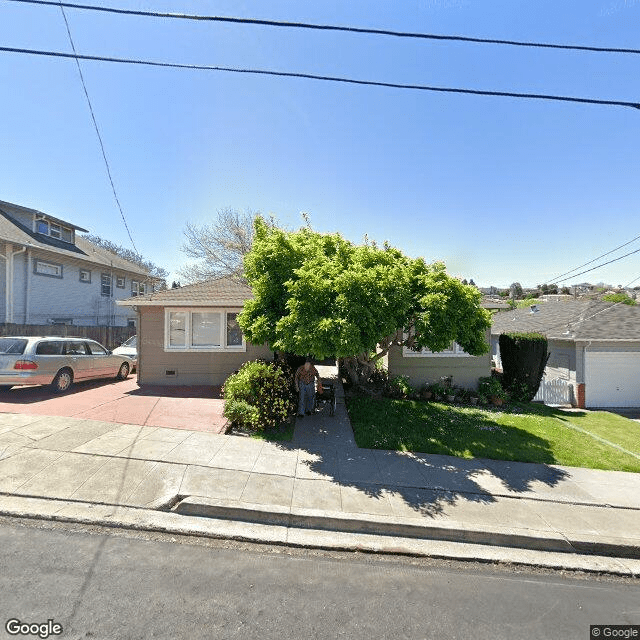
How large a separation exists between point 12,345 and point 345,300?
30.8 feet

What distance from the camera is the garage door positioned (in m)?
13.8

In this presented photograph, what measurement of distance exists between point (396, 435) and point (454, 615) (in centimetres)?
478

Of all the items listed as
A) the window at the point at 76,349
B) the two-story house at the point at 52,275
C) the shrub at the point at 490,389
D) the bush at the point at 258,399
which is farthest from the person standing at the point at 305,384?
the two-story house at the point at 52,275

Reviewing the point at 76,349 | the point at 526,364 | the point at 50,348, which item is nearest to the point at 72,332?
the point at 76,349

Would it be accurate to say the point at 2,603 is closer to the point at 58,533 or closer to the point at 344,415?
the point at 58,533

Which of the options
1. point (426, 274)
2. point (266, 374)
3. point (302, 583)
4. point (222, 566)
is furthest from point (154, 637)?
point (426, 274)

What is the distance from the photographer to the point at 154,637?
107 inches

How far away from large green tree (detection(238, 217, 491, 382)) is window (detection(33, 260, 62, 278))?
16.7 m

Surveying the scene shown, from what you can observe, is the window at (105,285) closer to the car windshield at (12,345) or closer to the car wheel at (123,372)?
the car wheel at (123,372)

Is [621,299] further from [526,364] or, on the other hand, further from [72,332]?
[72,332]

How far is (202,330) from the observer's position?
38.8ft

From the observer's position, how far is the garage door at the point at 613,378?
13.8 meters

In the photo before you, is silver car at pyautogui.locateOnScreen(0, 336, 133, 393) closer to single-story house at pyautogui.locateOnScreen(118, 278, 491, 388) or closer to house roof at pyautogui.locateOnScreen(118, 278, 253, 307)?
single-story house at pyautogui.locateOnScreen(118, 278, 491, 388)

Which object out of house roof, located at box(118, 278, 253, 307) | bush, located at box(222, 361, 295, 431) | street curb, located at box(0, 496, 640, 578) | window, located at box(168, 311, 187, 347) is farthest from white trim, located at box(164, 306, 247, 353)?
street curb, located at box(0, 496, 640, 578)
